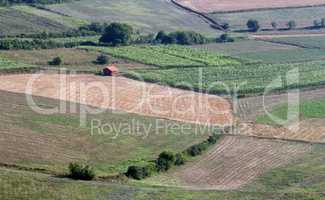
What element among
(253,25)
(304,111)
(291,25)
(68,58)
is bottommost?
(304,111)

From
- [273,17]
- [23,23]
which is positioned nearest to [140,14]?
[273,17]

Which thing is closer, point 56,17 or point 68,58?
point 68,58

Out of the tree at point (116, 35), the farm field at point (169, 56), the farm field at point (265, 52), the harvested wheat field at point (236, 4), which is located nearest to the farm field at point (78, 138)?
the farm field at point (169, 56)

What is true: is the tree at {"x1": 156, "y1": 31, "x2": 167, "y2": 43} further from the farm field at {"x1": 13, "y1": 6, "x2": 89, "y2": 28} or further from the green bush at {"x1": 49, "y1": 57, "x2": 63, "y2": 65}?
the green bush at {"x1": 49, "y1": 57, "x2": 63, "y2": 65}

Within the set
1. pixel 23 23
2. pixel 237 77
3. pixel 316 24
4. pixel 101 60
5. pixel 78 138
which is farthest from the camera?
pixel 316 24

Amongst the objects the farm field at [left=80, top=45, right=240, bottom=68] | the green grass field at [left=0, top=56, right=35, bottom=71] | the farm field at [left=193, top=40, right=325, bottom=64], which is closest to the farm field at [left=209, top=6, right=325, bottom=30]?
the farm field at [left=193, top=40, right=325, bottom=64]

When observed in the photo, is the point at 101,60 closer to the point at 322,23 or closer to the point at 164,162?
the point at 164,162
